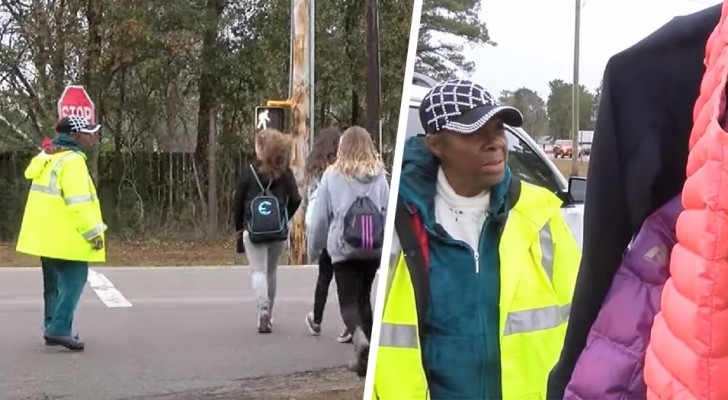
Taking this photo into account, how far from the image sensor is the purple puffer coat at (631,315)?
1077 millimetres

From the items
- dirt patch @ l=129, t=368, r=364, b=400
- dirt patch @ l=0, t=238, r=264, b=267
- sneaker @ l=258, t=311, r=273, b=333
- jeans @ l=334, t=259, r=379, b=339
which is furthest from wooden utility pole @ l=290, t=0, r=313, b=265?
jeans @ l=334, t=259, r=379, b=339

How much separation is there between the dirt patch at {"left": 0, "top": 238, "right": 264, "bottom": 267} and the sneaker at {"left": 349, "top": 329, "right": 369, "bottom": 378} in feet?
24.0

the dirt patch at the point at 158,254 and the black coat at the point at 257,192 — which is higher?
the black coat at the point at 257,192

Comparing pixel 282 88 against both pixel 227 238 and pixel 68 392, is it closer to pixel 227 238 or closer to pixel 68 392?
pixel 227 238

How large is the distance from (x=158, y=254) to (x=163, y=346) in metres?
8.31

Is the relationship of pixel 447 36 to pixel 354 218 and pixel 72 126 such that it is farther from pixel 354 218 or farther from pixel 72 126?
pixel 72 126

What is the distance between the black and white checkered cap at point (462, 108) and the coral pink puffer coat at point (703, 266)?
1.02 feet

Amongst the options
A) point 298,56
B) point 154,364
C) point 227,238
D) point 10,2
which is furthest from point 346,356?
point 10,2

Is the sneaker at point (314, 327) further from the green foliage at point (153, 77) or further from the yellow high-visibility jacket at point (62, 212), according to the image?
the green foliage at point (153, 77)

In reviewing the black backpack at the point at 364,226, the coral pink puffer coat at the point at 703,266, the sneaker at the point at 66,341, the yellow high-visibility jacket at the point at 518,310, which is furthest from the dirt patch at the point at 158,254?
the coral pink puffer coat at the point at 703,266

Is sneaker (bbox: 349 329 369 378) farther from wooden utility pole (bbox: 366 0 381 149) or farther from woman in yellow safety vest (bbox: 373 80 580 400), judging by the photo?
woman in yellow safety vest (bbox: 373 80 580 400)

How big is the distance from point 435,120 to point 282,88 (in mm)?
16654

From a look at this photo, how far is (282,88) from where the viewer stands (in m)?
17.8

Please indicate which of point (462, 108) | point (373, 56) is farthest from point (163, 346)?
point (462, 108)
